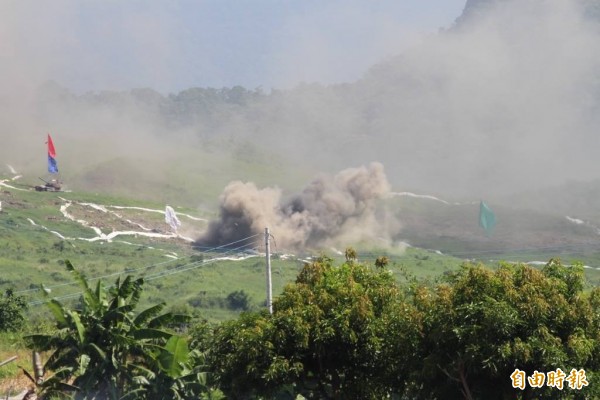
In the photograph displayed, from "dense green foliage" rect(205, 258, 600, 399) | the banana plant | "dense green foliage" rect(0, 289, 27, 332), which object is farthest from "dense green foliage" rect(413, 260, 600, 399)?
"dense green foliage" rect(0, 289, 27, 332)

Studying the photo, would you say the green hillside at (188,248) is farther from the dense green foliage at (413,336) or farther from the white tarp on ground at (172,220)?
the dense green foliage at (413,336)

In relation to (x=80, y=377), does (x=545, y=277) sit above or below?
above

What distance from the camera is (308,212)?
118 metres

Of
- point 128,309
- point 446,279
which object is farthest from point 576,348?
point 128,309

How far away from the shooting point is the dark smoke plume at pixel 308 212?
374 ft

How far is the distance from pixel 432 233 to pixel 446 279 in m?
134

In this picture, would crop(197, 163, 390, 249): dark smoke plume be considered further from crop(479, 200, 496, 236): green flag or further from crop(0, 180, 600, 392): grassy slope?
crop(479, 200, 496, 236): green flag

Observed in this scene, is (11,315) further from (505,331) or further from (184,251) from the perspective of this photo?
(184,251)

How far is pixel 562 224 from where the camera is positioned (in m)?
168

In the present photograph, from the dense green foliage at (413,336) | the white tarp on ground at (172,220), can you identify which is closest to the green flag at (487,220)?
the white tarp on ground at (172,220)

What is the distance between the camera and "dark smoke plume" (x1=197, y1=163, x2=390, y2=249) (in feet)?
374

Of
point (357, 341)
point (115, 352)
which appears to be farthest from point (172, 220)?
point (357, 341)

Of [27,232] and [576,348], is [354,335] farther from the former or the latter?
[27,232]

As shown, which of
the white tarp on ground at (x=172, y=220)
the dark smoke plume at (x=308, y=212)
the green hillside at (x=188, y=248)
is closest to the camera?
the green hillside at (x=188, y=248)
